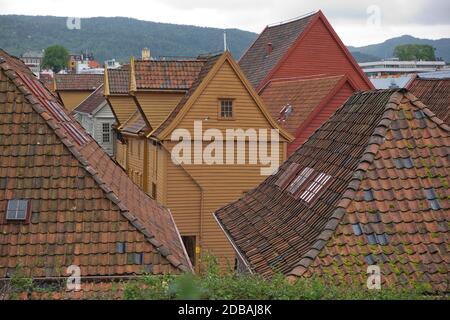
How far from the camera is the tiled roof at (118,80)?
3625 centimetres

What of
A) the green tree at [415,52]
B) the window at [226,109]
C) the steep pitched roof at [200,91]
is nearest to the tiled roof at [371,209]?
the steep pitched roof at [200,91]

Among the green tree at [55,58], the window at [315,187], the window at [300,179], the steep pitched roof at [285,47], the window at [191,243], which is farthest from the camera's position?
the green tree at [55,58]

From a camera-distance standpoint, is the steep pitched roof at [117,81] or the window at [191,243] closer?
the window at [191,243]

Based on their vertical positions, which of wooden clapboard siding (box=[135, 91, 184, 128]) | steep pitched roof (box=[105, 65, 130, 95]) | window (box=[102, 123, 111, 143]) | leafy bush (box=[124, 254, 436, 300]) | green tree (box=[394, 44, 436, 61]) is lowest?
leafy bush (box=[124, 254, 436, 300])

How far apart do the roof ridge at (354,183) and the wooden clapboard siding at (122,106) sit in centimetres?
2434

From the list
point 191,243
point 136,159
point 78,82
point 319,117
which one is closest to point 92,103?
point 78,82

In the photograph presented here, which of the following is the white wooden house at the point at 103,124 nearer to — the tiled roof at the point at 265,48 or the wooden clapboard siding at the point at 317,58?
the tiled roof at the point at 265,48

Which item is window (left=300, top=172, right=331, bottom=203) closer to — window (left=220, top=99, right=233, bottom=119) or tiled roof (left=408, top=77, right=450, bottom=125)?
window (left=220, top=99, right=233, bottom=119)

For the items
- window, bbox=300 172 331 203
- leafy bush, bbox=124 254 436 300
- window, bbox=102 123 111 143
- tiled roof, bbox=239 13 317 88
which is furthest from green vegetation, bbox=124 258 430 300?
window, bbox=102 123 111 143

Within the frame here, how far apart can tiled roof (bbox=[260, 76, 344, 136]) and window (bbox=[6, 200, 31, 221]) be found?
16.9 meters

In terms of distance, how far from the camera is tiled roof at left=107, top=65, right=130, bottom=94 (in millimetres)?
36250

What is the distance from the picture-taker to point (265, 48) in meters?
41.5

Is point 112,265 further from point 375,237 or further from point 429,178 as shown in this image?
point 429,178

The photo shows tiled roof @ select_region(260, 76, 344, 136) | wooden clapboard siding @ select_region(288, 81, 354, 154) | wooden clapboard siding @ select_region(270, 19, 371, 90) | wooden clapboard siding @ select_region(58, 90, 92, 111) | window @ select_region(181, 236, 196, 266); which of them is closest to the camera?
window @ select_region(181, 236, 196, 266)
